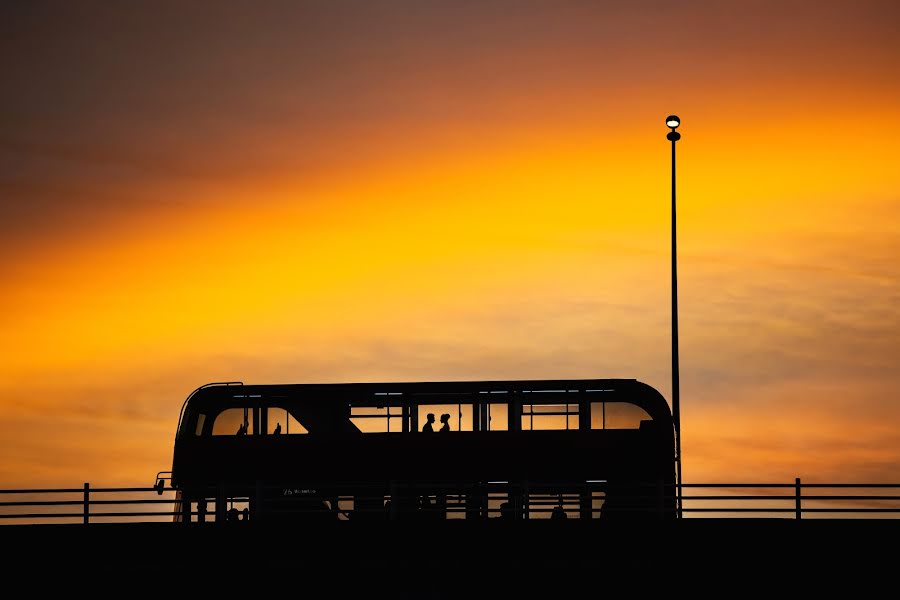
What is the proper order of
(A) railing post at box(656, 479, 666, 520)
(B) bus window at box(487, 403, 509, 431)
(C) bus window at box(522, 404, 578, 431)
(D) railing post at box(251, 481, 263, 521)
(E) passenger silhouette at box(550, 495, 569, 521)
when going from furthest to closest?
(B) bus window at box(487, 403, 509, 431) < (C) bus window at box(522, 404, 578, 431) < (E) passenger silhouette at box(550, 495, 569, 521) < (D) railing post at box(251, 481, 263, 521) < (A) railing post at box(656, 479, 666, 520)

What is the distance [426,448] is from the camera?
32219 millimetres

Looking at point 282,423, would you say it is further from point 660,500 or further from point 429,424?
point 660,500

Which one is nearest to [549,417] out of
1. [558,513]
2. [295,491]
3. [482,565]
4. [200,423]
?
[558,513]

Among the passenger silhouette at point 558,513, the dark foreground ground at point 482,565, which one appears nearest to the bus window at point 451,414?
the passenger silhouette at point 558,513

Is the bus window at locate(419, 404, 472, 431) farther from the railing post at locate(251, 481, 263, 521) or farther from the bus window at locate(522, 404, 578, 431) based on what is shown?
the railing post at locate(251, 481, 263, 521)

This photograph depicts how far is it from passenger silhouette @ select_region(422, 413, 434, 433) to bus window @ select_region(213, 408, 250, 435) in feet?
14.5

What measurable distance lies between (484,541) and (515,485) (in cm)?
332

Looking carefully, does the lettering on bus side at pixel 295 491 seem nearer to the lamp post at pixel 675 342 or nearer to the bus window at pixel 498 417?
the bus window at pixel 498 417

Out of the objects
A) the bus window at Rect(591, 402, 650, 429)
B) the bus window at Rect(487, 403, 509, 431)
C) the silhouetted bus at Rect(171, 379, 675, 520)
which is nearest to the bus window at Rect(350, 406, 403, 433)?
the silhouetted bus at Rect(171, 379, 675, 520)

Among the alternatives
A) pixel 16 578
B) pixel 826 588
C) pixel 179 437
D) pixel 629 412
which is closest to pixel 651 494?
pixel 629 412

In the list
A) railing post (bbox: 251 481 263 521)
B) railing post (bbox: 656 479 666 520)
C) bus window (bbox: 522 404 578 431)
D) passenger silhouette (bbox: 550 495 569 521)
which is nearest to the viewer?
railing post (bbox: 656 479 666 520)

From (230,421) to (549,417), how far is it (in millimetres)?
7804

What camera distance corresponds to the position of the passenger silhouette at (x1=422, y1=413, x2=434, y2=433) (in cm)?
3234

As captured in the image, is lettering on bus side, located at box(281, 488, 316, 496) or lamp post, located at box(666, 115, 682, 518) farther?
lettering on bus side, located at box(281, 488, 316, 496)
